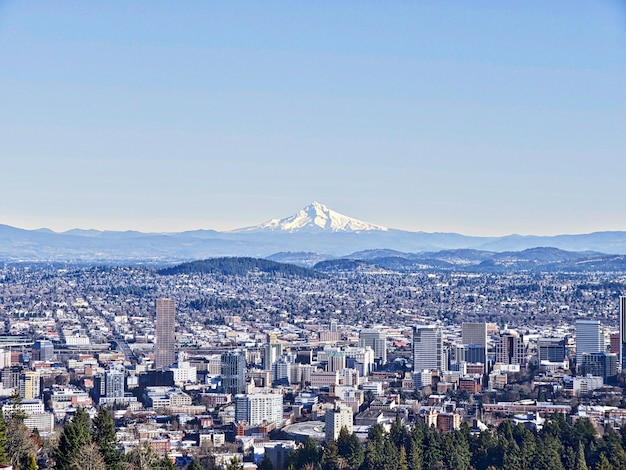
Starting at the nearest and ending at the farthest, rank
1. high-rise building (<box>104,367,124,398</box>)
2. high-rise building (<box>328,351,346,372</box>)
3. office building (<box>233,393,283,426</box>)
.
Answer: office building (<box>233,393,283,426</box>), high-rise building (<box>104,367,124,398</box>), high-rise building (<box>328,351,346,372</box>)

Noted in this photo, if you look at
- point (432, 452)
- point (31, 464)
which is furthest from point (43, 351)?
point (31, 464)

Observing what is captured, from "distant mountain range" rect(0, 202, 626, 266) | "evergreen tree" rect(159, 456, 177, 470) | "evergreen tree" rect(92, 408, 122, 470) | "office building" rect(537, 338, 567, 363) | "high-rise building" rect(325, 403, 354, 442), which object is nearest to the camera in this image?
"evergreen tree" rect(159, 456, 177, 470)

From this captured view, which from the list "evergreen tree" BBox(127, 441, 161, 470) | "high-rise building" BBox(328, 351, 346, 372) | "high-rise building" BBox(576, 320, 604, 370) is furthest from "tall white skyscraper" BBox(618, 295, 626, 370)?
"evergreen tree" BBox(127, 441, 161, 470)

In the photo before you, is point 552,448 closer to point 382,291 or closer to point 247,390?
point 247,390

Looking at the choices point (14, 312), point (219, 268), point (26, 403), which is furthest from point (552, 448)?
point (219, 268)

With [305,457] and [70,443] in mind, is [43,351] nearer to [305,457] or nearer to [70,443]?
[305,457]

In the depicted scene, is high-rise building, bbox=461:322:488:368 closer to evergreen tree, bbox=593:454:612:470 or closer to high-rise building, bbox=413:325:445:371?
high-rise building, bbox=413:325:445:371
